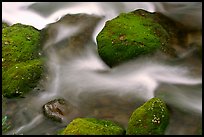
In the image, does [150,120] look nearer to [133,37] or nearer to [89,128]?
[89,128]

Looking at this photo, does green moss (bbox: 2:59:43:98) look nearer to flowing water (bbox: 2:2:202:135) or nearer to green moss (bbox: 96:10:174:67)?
flowing water (bbox: 2:2:202:135)

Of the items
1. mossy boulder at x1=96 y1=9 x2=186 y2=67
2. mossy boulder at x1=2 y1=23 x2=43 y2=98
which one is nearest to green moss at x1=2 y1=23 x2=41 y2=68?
mossy boulder at x1=2 y1=23 x2=43 y2=98

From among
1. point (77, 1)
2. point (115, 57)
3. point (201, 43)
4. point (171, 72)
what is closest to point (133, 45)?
point (115, 57)

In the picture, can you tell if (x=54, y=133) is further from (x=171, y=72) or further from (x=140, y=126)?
(x=171, y=72)

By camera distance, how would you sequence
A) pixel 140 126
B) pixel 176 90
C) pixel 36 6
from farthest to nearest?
1. pixel 36 6
2. pixel 176 90
3. pixel 140 126

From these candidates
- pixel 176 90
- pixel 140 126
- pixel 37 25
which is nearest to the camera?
pixel 140 126
